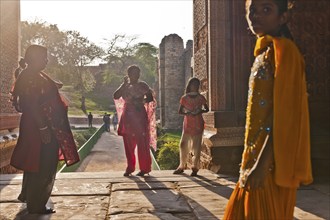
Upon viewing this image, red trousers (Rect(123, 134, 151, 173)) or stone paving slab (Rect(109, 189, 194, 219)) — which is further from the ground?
red trousers (Rect(123, 134, 151, 173))

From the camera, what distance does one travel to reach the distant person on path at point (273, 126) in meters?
1.52

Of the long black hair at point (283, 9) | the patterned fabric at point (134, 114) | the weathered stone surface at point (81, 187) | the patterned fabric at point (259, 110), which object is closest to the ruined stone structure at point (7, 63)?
the weathered stone surface at point (81, 187)

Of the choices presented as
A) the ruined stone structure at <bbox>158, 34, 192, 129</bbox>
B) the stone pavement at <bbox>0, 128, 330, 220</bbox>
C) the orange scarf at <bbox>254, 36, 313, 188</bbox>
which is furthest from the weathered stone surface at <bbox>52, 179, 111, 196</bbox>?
the ruined stone structure at <bbox>158, 34, 192, 129</bbox>

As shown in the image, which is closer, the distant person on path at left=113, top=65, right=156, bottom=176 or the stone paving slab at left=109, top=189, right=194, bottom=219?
the stone paving slab at left=109, top=189, right=194, bottom=219

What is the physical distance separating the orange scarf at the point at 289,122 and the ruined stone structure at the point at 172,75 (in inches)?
799

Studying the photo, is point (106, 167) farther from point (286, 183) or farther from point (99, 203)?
point (286, 183)

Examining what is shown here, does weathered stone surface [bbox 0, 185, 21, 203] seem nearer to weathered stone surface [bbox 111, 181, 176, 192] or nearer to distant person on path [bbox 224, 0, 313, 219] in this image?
weathered stone surface [bbox 111, 181, 176, 192]

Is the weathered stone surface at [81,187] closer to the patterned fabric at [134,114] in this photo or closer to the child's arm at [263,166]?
the patterned fabric at [134,114]

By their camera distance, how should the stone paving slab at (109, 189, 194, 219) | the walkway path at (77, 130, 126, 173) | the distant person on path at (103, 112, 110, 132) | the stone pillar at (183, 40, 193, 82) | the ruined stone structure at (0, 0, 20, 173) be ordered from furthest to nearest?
the distant person on path at (103, 112, 110, 132)
the stone pillar at (183, 40, 193, 82)
the walkway path at (77, 130, 126, 173)
the ruined stone structure at (0, 0, 20, 173)
the stone paving slab at (109, 189, 194, 219)

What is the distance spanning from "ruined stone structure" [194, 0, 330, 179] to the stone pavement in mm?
503

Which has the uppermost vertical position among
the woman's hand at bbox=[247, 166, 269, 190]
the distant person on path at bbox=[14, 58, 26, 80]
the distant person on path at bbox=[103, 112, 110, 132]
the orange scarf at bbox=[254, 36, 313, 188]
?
the distant person on path at bbox=[14, 58, 26, 80]

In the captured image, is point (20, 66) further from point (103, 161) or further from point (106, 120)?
point (106, 120)

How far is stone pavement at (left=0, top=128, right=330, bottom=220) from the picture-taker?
3303mm

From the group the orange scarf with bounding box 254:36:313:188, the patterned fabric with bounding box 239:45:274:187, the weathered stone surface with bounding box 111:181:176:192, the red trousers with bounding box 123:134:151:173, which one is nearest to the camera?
the orange scarf with bounding box 254:36:313:188
